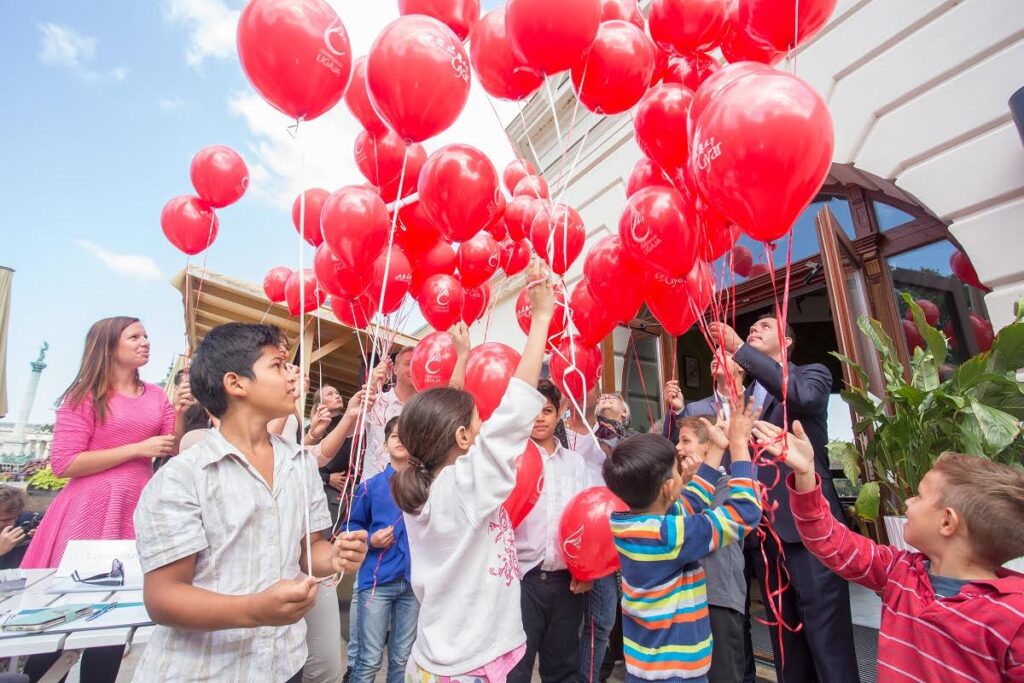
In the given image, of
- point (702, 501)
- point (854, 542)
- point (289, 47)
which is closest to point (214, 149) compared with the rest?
point (289, 47)

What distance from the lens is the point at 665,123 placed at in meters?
2.27

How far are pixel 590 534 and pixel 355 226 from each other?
5.53ft

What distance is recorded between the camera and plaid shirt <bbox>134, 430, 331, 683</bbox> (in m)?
1.08

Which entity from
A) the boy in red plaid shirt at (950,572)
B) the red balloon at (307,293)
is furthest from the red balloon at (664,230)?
the red balloon at (307,293)

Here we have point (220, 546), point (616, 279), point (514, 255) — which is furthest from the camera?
point (514, 255)

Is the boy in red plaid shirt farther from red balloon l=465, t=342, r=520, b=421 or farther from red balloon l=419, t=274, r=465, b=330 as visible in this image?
red balloon l=419, t=274, r=465, b=330

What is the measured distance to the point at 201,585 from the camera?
1.12 m

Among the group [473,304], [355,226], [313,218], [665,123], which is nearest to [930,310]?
[665,123]

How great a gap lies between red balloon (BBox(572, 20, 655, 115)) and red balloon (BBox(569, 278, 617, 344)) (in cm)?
91

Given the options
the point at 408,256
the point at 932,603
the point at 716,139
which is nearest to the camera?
the point at 932,603

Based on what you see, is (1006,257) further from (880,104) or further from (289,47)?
(289,47)

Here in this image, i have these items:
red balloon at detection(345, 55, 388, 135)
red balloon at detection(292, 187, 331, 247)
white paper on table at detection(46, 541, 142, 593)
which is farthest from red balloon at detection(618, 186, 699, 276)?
white paper on table at detection(46, 541, 142, 593)

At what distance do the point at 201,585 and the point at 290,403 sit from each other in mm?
454

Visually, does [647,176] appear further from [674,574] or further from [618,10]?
[674,574]
